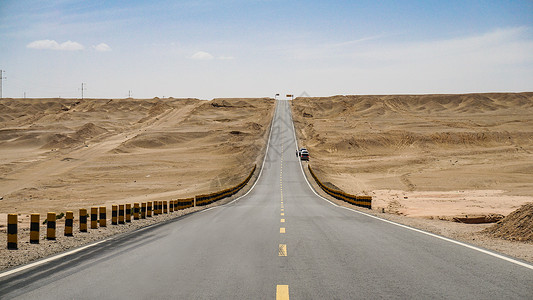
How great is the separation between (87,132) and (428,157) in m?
67.0

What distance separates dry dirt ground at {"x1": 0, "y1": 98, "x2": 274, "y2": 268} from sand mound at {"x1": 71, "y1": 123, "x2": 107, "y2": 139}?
0.20 metres

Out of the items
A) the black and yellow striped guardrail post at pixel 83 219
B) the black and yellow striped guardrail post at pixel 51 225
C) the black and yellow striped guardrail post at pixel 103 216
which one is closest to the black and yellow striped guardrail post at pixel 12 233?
the black and yellow striped guardrail post at pixel 51 225

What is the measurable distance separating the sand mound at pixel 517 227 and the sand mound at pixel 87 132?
314 feet

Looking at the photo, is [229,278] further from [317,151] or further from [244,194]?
[317,151]

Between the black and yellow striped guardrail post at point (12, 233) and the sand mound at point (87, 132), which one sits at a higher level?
the sand mound at point (87, 132)

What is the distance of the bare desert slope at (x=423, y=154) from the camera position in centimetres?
4438

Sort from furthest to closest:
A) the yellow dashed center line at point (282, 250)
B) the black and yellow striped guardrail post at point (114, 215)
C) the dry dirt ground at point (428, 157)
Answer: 1. the dry dirt ground at point (428, 157)
2. the black and yellow striped guardrail post at point (114, 215)
3. the yellow dashed center line at point (282, 250)

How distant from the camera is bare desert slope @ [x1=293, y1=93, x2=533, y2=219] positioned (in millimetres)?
44375

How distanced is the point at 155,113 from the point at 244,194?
336 feet

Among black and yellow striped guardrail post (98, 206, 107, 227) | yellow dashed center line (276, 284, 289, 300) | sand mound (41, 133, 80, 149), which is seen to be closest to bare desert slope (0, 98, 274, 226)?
sand mound (41, 133, 80, 149)

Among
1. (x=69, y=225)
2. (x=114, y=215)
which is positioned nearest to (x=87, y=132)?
(x=114, y=215)

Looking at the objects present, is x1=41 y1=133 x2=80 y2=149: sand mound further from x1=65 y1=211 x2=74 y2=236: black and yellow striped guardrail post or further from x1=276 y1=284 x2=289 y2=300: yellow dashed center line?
x1=276 y1=284 x2=289 y2=300: yellow dashed center line

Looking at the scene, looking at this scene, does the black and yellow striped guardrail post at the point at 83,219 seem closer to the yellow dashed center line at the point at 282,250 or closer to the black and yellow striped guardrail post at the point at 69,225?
the black and yellow striped guardrail post at the point at 69,225

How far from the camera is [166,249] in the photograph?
1119 cm
